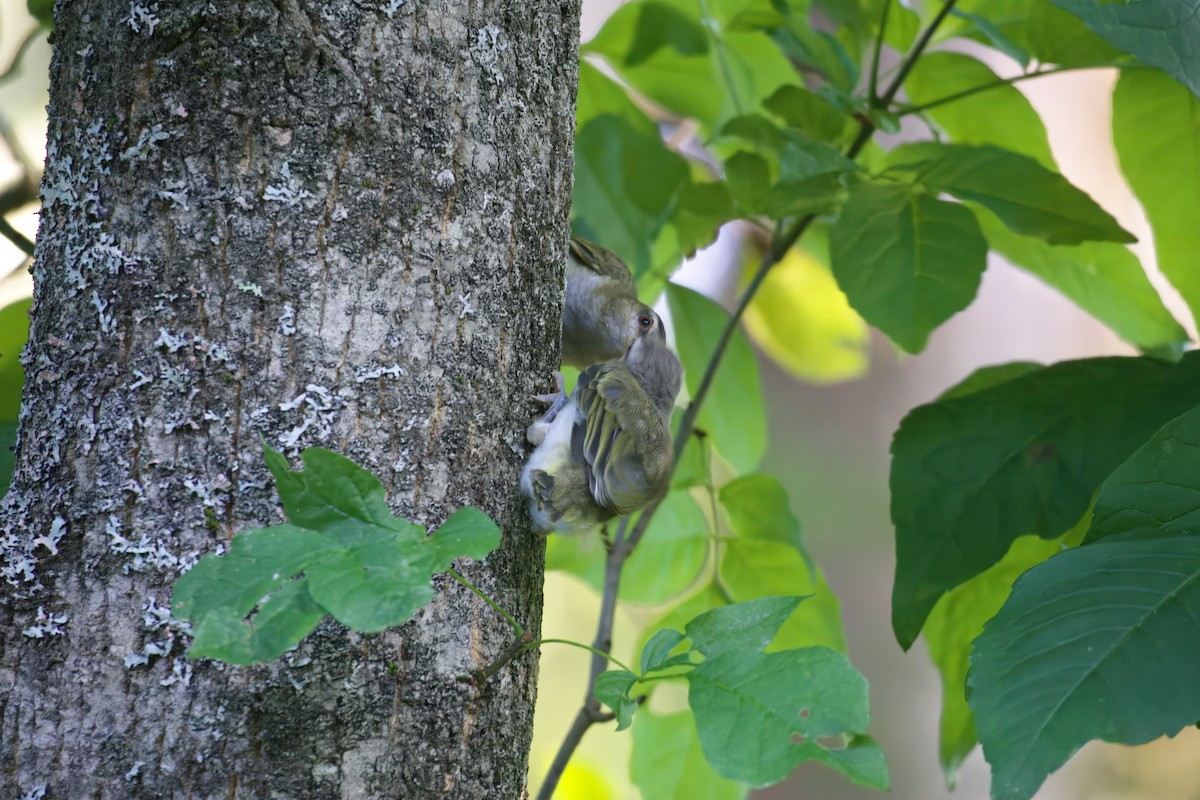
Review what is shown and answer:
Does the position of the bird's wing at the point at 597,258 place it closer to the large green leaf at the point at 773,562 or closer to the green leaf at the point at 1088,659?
the large green leaf at the point at 773,562

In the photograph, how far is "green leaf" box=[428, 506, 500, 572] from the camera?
0.78 meters

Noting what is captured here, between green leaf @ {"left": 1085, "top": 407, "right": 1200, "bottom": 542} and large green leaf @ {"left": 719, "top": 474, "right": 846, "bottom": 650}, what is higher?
green leaf @ {"left": 1085, "top": 407, "right": 1200, "bottom": 542}

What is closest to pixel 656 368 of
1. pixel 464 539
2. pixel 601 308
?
pixel 601 308

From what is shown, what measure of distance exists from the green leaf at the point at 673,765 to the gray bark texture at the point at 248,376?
26.9 inches

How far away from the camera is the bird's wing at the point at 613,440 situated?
4.91ft

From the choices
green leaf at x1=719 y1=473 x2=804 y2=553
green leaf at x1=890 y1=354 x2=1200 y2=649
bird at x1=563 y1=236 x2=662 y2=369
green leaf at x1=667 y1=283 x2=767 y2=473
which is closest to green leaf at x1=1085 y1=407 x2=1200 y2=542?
green leaf at x1=890 y1=354 x2=1200 y2=649

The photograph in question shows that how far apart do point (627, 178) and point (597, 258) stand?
0.68ft

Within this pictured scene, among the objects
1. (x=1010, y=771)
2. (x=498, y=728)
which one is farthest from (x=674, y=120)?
(x=1010, y=771)

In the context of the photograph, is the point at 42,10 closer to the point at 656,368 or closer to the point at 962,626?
the point at 656,368

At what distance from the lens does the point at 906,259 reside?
1615 millimetres

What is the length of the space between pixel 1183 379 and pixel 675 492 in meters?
0.94

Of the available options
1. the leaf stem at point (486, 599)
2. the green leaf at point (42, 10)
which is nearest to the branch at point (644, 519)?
the leaf stem at point (486, 599)

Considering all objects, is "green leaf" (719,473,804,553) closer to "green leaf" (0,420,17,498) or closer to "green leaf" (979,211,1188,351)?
"green leaf" (979,211,1188,351)

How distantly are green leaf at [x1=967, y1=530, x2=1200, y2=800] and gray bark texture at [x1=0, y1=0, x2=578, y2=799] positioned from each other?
55 cm
